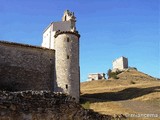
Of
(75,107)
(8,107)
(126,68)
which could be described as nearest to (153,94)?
(75,107)

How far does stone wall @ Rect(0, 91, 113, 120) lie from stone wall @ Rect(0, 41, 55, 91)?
21.8 meters

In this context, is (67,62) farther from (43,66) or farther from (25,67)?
(25,67)

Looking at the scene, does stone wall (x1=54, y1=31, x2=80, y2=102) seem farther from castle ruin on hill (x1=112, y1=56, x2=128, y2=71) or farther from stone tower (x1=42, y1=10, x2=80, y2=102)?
castle ruin on hill (x1=112, y1=56, x2=128, y2=71)

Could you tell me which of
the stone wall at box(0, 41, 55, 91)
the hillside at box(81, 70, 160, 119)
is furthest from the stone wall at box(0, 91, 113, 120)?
the stone wall at box(0, 41, 55, 91)

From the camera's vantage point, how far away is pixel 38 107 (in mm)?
11117

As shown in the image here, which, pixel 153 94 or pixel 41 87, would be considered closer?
pixel 41 87

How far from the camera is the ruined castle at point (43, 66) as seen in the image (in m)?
33.5

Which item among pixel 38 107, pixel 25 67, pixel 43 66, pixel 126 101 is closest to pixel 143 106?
pixel 126 101

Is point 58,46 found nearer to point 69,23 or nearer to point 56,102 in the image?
point 69,23

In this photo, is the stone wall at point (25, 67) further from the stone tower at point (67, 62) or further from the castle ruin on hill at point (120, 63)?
the castle ruin on hill at point (120, 63)

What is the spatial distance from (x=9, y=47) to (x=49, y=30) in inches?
332

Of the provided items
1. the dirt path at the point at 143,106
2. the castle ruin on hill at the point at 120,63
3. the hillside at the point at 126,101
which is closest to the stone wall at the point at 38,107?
the hillside at the point at 126,101

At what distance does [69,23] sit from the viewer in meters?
40.7

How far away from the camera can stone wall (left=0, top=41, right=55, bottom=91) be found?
3344cm
